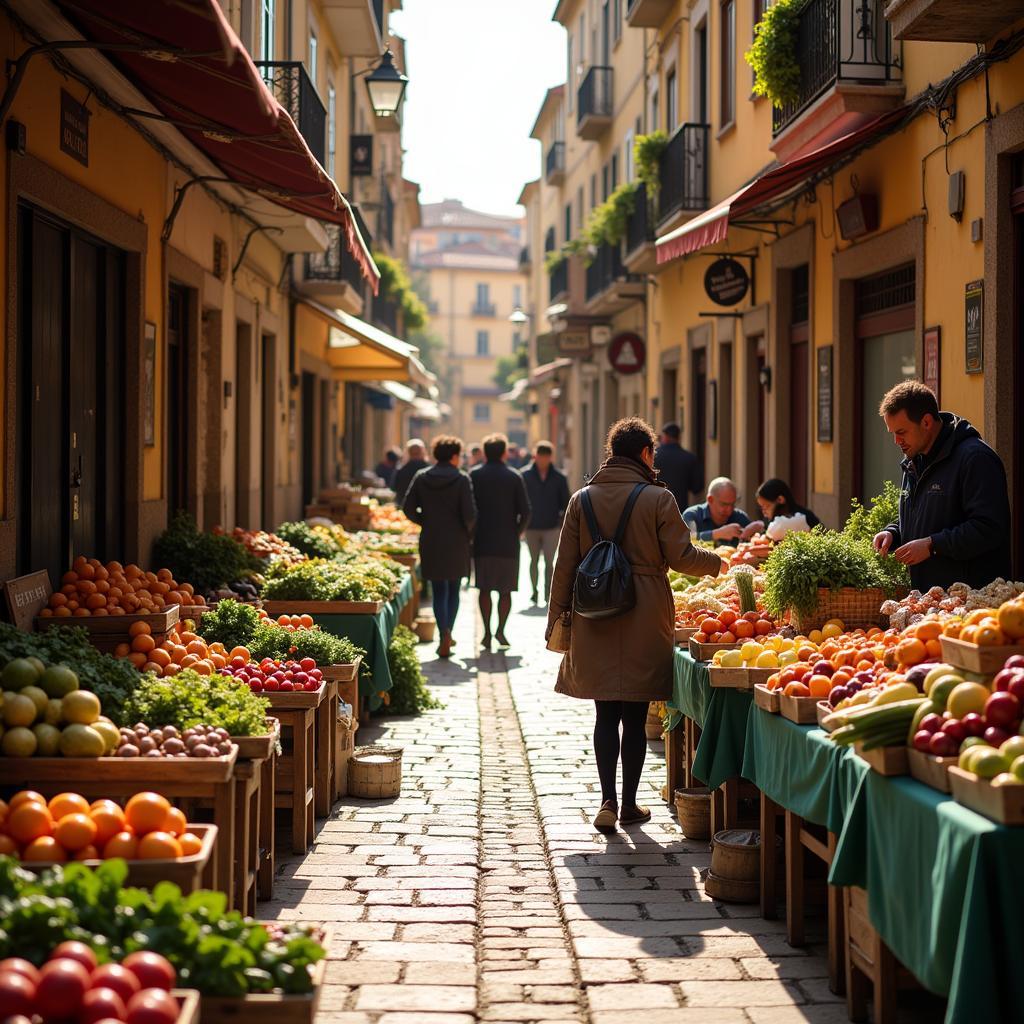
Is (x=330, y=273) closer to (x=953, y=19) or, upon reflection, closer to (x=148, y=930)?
(x=953, y=19)

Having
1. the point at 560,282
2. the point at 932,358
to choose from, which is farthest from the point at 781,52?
the point at 560,282

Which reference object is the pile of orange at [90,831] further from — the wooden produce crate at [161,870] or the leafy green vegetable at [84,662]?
the leafy green vegetable at [84,662]

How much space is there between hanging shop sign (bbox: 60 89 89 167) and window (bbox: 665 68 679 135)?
14203mm

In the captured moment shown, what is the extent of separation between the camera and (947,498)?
7.45m

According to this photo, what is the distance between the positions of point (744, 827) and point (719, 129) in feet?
41.6

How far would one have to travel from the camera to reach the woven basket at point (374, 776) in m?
8.52

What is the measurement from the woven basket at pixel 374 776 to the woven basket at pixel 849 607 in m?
2.53

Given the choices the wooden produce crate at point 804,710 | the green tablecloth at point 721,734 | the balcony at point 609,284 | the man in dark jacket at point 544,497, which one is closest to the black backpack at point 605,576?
the green tablecloth at point 721,734

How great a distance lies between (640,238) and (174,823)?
18.6 metres

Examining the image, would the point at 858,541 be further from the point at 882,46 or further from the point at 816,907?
the point at 882,46

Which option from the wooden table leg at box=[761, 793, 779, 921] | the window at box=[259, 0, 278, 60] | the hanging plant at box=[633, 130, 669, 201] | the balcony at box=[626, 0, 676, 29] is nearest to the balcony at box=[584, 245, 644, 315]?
the hanging plant at box=[633, 130, 669, 201]

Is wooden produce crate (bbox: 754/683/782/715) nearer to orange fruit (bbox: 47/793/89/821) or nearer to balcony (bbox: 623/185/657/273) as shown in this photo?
orange fruit (bbox: 47/793/89/821)

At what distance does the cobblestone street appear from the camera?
521 cm

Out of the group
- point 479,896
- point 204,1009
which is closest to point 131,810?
point 204,1009
